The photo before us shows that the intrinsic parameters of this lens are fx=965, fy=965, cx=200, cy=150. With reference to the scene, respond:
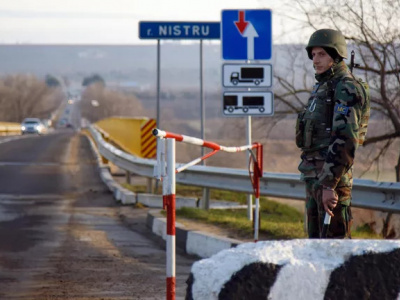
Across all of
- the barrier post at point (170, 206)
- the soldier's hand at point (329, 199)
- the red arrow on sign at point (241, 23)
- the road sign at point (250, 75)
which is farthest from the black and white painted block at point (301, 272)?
the red arrow on sign at point (241, 23)

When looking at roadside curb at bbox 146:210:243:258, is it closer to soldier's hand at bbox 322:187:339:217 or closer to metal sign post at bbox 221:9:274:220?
metal sign post at bbox 221:9:274:220

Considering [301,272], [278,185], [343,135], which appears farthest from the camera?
[278,185]

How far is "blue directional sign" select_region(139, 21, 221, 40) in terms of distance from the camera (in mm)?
16641

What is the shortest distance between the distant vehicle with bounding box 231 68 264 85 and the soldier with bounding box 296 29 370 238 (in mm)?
6495

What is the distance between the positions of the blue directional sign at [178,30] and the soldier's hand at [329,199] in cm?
1138

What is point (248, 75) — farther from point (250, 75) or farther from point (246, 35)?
point (246, 35)

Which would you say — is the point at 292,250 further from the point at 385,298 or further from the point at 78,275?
the point at 78,275

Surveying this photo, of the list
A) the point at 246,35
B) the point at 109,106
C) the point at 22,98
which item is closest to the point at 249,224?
the point at 246,35

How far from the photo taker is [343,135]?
5.39 meters

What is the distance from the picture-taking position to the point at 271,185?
1195cm

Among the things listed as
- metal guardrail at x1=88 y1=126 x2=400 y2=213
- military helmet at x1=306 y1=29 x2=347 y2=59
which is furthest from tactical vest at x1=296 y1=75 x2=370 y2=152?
metal guardrail at x1=88 y1=126 x2=400 y2=213

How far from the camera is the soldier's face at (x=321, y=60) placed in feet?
18.5

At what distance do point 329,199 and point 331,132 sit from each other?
396mm

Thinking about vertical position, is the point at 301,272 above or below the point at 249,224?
above
